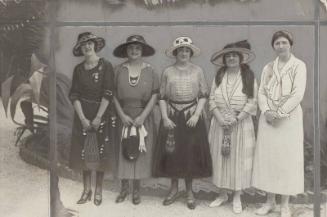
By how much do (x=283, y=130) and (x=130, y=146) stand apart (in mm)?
1057

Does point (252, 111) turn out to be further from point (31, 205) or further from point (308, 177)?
point (31, 205)

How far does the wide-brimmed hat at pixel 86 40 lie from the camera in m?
3.49

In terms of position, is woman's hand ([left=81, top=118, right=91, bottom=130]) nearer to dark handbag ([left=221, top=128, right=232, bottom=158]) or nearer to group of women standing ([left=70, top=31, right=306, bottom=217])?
group of women standing ([left=70, top=31, right=306, bottom=217])

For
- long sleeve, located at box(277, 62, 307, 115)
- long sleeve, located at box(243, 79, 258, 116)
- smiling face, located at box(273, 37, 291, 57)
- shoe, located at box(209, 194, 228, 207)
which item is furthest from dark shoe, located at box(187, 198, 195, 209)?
smiling face, located at box(273, 37, 291, 57)

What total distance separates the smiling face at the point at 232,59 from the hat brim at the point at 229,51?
0.03 meters

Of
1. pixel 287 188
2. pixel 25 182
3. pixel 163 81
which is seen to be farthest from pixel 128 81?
pixel 287 188

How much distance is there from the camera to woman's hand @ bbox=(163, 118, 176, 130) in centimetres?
346

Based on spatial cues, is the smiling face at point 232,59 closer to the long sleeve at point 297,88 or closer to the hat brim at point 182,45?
the hat brim at point 182,45

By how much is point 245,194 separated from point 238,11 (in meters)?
1.26

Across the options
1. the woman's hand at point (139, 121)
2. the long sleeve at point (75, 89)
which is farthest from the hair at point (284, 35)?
the long sleeve at point (75, 89)

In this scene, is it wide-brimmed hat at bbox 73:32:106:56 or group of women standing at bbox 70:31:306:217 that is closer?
group of women standing at bbox 70:31:306:217

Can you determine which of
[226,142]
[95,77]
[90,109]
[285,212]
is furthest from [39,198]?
A: [285,212]

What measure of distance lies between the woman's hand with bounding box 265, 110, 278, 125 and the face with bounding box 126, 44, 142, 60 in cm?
Result: 96

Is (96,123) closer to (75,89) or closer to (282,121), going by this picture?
(75,89)
